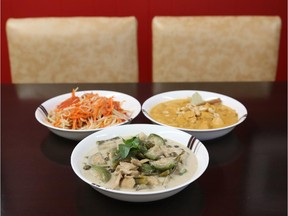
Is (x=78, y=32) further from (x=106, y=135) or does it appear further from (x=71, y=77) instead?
(x=106, y=135)

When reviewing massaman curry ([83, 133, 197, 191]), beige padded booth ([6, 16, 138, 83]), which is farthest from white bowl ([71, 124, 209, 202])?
beige padded booth ([6, 16, 138, 83])

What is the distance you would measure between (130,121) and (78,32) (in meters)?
0.78

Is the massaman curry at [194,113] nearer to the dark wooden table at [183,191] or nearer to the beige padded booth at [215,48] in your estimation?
the dark wooden table at [183,191]

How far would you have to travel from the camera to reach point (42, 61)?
197 cm

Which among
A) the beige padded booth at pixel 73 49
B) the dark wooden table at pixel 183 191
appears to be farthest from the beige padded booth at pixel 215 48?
the dark wooden table at pixel 183 191

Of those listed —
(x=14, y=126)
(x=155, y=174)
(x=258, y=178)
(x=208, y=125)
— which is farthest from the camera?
(x=14, y=126)

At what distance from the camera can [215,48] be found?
1956 mm

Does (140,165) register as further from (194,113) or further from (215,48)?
(215,48)

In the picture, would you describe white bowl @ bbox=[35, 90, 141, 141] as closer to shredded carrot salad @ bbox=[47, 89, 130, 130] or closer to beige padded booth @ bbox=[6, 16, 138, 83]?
shredded carrot salad @ bbox=[47, 89, 130, 130]

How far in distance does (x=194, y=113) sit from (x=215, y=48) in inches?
29.2

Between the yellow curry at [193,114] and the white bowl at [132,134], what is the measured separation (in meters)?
0.11

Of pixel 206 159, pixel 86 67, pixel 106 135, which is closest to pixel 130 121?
pixel 106 135

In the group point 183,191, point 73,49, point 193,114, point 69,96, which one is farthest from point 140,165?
point 73,49

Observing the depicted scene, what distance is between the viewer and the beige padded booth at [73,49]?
193 cm
